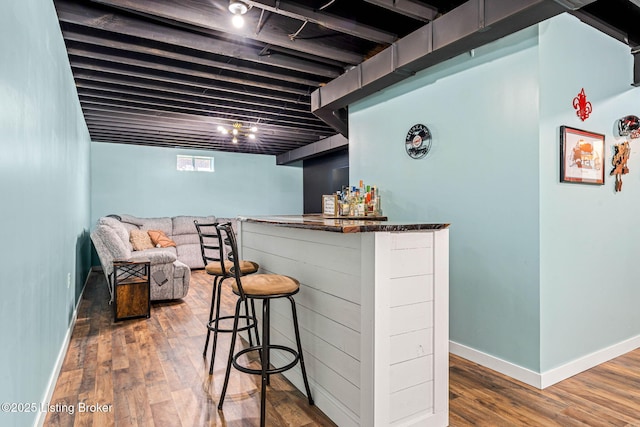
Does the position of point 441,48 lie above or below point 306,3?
below

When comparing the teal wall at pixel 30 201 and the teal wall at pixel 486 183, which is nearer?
the teal wall at pixel 30 201

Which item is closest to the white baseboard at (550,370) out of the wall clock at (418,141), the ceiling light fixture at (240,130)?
the wall clock at (418,141)

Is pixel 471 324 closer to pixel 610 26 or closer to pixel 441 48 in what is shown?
pixel 441 48

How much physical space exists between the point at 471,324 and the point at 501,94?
172 centimetres

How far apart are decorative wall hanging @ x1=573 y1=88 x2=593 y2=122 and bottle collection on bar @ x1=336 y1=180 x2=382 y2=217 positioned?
1.66 m

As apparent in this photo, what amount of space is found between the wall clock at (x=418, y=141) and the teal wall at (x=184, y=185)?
5784 mm

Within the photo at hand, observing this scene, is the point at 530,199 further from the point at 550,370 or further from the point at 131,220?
the point at 131,220


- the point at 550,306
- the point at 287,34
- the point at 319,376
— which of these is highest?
the point at 287,34

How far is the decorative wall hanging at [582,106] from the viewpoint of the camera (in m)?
2.57

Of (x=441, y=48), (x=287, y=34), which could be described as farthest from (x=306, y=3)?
(x=441, y=48)

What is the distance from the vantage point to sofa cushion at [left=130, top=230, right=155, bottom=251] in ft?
19.0

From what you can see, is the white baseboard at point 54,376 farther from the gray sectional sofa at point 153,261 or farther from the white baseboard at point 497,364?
the white baseboard at point 497,364

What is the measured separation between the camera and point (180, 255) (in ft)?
22.1

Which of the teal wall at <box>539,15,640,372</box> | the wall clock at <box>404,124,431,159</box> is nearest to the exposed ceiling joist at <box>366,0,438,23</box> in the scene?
the teal wall at <box>539,15,640,372</box>
